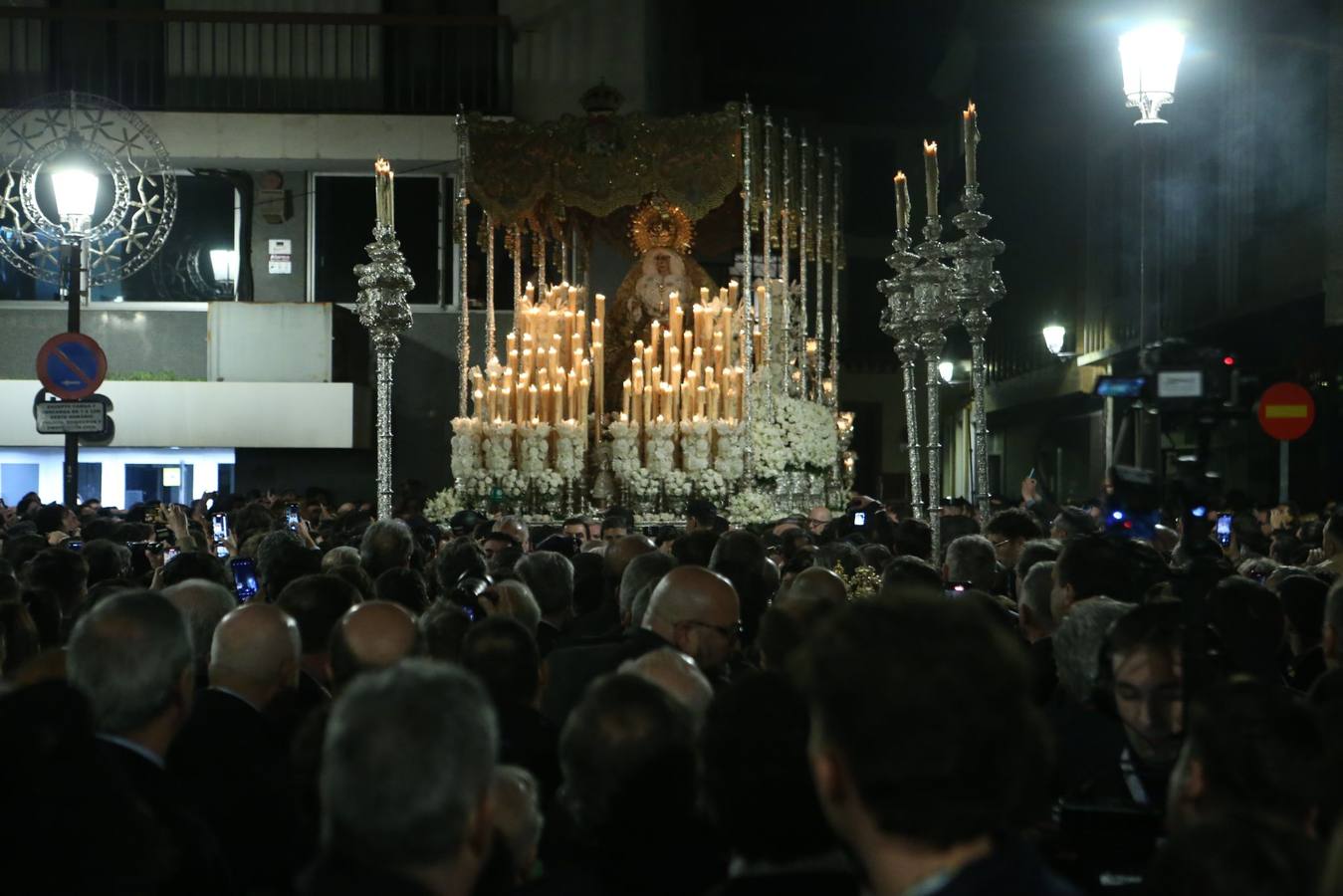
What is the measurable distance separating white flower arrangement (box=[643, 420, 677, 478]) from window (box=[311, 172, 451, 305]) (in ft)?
27.4

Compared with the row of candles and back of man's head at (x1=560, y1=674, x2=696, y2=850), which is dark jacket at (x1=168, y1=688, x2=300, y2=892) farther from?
the row of candles

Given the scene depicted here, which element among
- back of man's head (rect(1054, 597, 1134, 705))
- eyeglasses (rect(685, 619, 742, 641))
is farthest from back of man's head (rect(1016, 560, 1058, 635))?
eyeglasses (rect(685, 619, 742, 641))

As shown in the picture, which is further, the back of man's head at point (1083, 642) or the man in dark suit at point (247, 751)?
the back of man's head at point (1083, 642)

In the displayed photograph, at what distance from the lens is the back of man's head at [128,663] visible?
168 inches

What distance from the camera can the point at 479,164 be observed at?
2012cm

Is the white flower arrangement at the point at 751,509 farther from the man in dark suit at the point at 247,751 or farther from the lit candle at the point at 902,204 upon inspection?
the man in dark suit at the point at 247,751

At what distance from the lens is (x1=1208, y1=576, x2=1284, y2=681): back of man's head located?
19.3ft

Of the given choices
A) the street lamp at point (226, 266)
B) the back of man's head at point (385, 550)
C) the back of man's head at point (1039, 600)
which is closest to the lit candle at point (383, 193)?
the back of man's head at point (385, 550)

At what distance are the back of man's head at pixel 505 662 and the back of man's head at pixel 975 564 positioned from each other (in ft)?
13.6

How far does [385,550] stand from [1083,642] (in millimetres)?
4740

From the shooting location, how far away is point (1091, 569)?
6.64m

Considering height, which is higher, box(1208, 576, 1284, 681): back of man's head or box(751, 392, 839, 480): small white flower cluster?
box(751, 392, 839, 480): small white flower cluster

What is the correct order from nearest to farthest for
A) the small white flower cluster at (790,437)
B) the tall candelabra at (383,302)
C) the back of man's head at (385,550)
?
the back of man's head at (385,550)
the tall candelabra at (383,302)
the small white flower cluster at (790,437)

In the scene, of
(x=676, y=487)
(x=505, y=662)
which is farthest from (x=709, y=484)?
(x=505, y=662)
